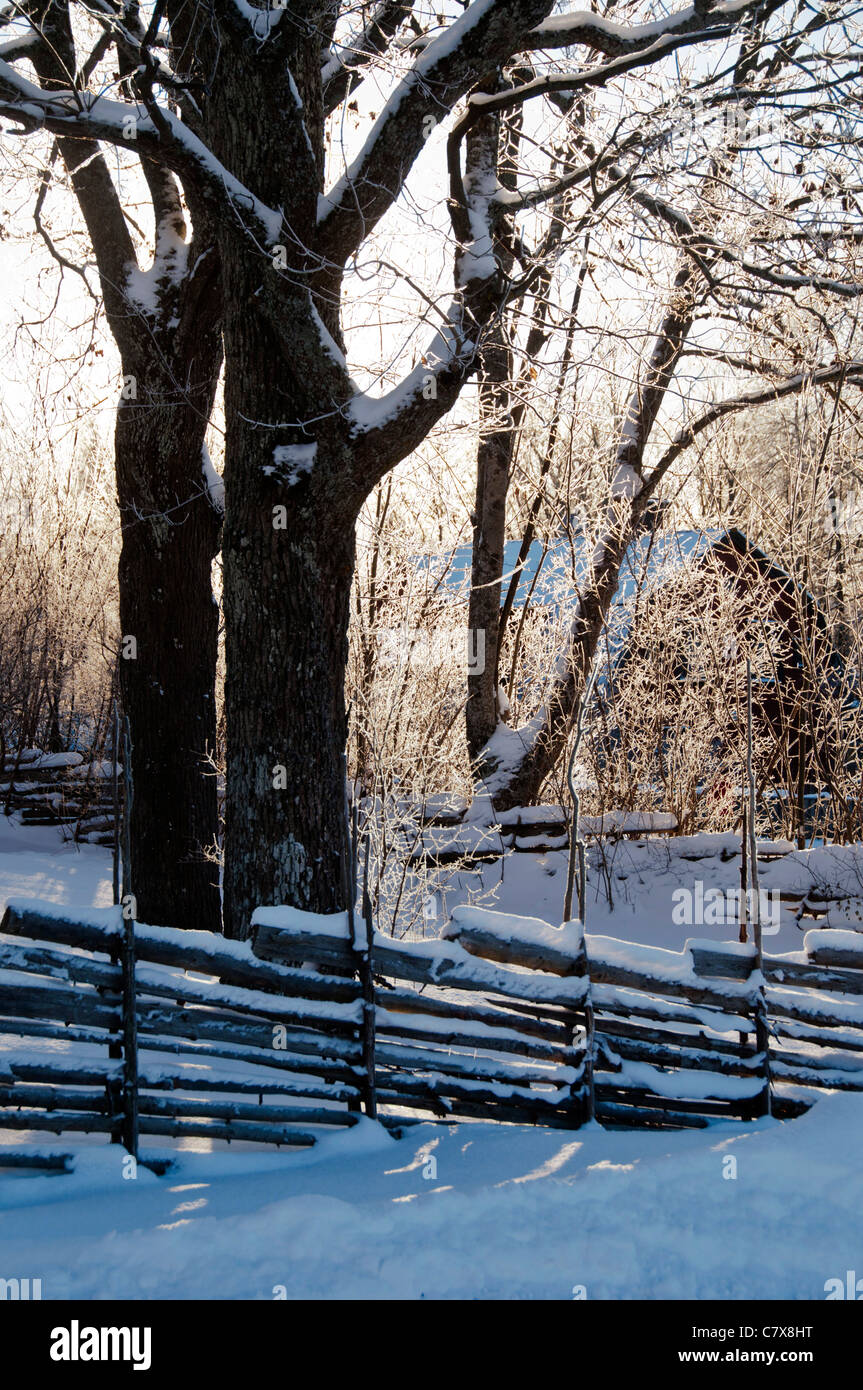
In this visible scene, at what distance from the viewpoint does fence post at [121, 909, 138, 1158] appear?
11.8 ft

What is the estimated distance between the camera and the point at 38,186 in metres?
7.42

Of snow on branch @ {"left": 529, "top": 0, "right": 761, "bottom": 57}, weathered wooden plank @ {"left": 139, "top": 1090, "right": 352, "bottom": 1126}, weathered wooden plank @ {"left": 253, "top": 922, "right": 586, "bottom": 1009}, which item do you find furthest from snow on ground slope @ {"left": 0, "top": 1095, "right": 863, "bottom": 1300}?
snow on branch @ {"left": 529, "top": 0, "right": 761, "bottom": 57}

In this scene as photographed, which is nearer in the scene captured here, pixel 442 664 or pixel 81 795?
pixel 442 664

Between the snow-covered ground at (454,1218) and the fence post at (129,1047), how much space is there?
114 millimetres

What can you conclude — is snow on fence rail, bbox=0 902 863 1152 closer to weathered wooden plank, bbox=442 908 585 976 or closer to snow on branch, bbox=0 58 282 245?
weathered wooden plank, bbox=442 908 585 976

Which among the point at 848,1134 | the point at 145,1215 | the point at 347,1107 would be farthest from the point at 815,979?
the point at 145,1215

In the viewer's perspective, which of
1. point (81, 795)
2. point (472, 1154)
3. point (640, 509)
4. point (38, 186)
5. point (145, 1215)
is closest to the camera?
point (145, 1215)

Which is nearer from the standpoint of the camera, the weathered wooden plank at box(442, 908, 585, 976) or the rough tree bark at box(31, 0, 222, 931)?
the weathered wooden plank at box(442, 908, 585, 976)

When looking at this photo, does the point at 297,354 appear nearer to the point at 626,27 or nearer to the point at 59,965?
the point at 626,27

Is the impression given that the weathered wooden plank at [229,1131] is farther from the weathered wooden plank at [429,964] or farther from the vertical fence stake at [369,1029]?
the weathered wooden plank at [429,964]

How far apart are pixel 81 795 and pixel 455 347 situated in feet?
27.5

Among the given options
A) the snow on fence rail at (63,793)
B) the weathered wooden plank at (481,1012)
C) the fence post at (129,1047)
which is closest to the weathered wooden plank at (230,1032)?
the fence post at (129,1047)

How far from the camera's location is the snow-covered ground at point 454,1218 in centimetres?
296

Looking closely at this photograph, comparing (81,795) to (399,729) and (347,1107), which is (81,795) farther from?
(347,1107)
